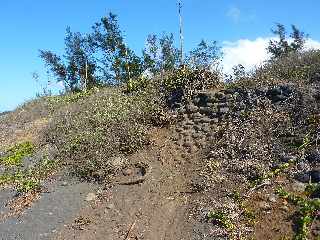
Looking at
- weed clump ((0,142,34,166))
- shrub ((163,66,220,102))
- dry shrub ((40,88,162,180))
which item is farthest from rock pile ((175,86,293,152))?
weed clump ((0,142,34,166))

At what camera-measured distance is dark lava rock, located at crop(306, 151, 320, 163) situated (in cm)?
996

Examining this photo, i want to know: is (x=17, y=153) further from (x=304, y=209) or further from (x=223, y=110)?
(x=304, y=209)

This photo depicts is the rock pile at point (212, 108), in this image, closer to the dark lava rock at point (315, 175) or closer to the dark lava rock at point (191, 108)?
the dark lava rock at point (191, 108)

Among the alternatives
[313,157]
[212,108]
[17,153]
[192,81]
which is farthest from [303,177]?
[17,153]

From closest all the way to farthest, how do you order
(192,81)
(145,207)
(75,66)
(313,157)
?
(313,157) → (145,207) → (192,81) → (75,66)

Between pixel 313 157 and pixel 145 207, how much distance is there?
11.7 feet

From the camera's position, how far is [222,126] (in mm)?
12281

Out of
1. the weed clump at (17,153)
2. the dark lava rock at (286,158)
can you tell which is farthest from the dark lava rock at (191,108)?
the weed clump at (17,153)

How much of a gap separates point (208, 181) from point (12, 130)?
10.5 m

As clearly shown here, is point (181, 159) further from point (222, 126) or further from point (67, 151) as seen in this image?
point (67, 151)

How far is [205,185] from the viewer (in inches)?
415

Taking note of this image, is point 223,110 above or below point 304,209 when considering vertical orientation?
above

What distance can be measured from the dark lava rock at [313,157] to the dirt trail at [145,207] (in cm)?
260

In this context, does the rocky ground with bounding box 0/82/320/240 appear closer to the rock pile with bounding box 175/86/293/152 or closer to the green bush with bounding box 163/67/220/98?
the rock pile with bounding box 175/86/293/152
